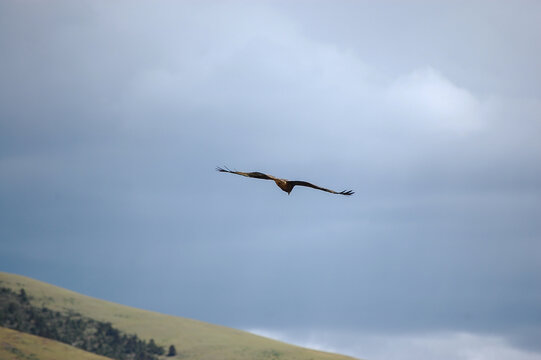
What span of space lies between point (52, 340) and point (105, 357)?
40.2ft

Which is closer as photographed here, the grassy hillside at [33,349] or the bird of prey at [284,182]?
the bird of prey at [284,182]

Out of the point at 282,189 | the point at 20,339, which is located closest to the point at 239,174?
the point at 282,189

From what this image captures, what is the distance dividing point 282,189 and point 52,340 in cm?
16471

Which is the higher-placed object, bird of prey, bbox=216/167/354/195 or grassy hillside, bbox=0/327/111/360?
grassy hillside, bbox=0/327/111/360

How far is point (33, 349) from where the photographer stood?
588 feet

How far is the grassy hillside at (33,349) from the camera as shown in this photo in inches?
6865

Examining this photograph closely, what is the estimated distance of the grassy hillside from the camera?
572 ft

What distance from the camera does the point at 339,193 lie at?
35.8 meters

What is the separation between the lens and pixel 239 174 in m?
35.5

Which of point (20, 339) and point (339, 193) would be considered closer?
point (339, 193)

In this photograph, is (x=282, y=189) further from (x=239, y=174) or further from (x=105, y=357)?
(x=105, y=357)

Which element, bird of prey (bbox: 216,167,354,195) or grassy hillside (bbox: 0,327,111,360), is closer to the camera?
bird of prey (bbox: 216,167,354,195)

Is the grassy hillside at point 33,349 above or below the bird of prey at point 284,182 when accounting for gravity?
above

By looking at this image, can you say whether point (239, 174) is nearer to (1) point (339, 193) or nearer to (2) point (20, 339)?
(1) point (339, 193)
